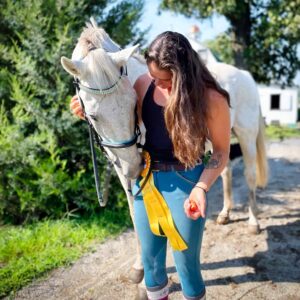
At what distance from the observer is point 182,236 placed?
5.19 ft

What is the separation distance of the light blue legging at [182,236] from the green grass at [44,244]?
154 centimetres

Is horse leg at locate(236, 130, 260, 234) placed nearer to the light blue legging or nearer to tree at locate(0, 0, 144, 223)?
tree at locate(0, 0, 144, 223)

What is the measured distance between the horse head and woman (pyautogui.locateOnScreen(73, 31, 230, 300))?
95 millimetres

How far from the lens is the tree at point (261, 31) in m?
10.7

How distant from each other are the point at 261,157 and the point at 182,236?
2678mm

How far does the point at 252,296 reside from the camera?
246cm

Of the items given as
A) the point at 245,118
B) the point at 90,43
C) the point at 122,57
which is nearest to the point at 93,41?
the point at 90,43

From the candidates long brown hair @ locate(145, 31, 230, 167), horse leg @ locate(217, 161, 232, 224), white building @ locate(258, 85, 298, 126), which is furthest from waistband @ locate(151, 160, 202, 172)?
white building @ locate(258, 85, 298, 126)

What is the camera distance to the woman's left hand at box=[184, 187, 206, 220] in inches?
57.0

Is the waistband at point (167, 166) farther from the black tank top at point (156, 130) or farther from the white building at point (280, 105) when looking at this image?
the white building at point (280, 105)

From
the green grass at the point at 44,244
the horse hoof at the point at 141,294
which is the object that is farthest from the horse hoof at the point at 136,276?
the green grass at the point at 44,244

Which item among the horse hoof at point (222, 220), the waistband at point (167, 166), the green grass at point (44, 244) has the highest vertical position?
the waistband at point (167, 166)

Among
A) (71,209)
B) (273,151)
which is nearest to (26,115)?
(71,209)

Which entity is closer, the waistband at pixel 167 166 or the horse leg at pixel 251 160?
the waistband at pixel 167 166
